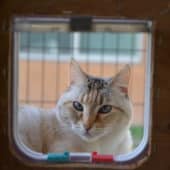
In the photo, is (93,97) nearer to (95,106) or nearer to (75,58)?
(95,106)

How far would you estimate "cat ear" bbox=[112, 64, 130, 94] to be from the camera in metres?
0.97

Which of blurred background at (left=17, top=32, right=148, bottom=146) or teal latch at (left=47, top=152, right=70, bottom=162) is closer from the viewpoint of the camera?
teal latch at (left=47, top=152, right=70, bottom=162)

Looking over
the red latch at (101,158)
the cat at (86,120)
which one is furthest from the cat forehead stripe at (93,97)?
the red latch at (101,158)

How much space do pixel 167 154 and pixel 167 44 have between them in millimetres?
237

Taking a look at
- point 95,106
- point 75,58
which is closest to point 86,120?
point 95,106

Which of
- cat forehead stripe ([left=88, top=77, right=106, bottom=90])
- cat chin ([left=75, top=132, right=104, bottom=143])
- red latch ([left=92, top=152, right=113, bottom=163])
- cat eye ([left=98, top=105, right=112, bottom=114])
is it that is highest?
cat forehead stripe ([left=88, top=77, right=106, bottom=90])

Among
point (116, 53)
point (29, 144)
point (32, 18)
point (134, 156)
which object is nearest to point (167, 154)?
point (134, 156)

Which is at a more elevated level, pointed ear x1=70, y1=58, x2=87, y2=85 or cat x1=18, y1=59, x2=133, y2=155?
pointed ear x1=70, y1=58, x2=87, y2=85

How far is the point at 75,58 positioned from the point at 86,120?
0.61 ft

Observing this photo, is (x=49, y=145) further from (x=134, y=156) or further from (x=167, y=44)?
(x=167, y=44)

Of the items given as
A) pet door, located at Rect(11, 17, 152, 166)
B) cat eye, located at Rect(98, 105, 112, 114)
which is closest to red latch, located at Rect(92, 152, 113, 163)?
pet door, located at Rect(11, 17, 152, 166)

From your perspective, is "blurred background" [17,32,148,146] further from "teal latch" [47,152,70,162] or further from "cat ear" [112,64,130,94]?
"teal latch" [47,152,70,162]

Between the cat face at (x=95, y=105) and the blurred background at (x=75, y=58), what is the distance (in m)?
0.04

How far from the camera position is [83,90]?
0.97m
